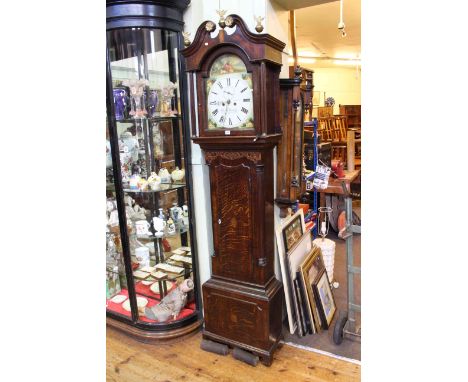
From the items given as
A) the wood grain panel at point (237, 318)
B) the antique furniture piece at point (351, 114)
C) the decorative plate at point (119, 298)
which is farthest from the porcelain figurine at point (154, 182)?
the antique furniture piece at point (351, 114)

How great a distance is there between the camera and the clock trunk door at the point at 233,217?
179cm

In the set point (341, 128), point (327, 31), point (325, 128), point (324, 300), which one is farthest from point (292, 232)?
point (341, 128)

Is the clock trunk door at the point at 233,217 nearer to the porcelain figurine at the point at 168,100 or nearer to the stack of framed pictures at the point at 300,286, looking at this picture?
the stack of framed pictures at the point at 300,286

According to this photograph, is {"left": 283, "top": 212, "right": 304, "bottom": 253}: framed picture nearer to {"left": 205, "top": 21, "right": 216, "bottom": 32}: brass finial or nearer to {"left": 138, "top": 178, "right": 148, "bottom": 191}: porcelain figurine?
{"left": 138, "top": 178, "right": 148, "bottom": 191}: porcelain figurine

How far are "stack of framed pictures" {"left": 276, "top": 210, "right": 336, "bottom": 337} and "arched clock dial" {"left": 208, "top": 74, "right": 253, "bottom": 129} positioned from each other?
27.9 inches

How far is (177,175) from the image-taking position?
6.91ft

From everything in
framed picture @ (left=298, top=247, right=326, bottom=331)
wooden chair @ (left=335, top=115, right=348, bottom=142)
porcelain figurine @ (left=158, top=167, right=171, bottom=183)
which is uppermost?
wooden chair @ (left=335, top=115, right=348, bottom=142)

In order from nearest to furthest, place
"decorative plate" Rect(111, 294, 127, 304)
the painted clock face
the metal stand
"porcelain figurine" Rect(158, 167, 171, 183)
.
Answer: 1. the painted clock face
2. the metal stand
3. "porcelain figurine" Rect(158, 167, 171, 183)
4. "decorative plate" Rect(111, 294, 127, 304)

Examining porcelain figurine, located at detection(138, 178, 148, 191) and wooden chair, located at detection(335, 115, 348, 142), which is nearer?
porcelain figurine, located at detection(138, 178, 148, 191)

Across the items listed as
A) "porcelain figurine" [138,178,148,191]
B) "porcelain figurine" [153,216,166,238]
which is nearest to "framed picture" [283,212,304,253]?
"porcelain figurine" [153,216,166,238]

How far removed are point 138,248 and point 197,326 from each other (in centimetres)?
61

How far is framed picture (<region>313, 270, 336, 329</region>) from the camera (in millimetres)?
2133
